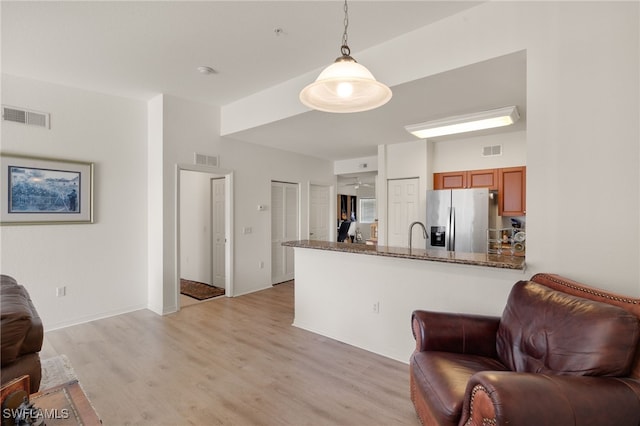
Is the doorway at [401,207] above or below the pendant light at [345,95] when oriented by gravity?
below

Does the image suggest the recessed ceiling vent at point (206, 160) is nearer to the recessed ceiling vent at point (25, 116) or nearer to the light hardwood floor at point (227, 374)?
the recessed ceiling vent at point (25, 116)

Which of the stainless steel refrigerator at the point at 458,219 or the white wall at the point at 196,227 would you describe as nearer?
the stainless steel refrigerator at the point at 458,219

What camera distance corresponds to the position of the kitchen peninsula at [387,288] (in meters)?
2.39

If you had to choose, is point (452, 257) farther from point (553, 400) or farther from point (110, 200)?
point (110, 200)

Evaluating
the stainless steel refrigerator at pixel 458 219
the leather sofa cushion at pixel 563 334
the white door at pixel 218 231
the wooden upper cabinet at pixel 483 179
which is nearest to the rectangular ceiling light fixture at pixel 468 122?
the stainless steel refrigerator at pixel 458 219

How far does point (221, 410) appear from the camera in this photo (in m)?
2.10

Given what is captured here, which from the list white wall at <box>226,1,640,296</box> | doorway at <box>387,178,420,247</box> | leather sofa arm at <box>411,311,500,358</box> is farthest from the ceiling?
leather sofa arm at <box>411,311,500,358</box>

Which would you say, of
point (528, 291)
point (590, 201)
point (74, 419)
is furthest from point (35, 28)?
point (590, 201)

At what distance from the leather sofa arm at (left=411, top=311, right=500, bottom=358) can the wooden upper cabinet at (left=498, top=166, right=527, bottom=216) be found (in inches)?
117

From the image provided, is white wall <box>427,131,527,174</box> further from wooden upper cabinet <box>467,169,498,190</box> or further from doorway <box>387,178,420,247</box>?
doorway <box>387,178,420,247</box>

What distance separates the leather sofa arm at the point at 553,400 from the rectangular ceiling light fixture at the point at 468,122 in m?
2.76

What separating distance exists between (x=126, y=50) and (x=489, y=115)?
3841 mm

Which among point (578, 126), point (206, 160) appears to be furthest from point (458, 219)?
point (206, 160)

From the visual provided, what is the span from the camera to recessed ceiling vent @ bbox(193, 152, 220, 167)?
4461 mm
